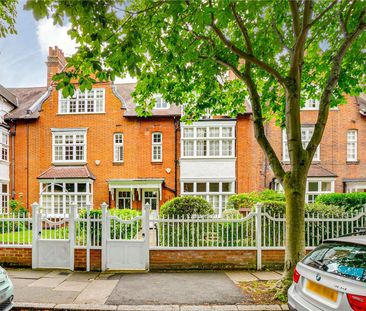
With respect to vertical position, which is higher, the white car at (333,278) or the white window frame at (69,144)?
the white window frame at (69,144)

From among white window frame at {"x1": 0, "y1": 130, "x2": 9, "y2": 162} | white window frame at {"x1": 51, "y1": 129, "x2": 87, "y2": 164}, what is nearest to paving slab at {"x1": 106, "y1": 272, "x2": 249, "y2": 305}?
white window frame at {"x1": 51, "y1": 129, "x2": 87, "y2": 164}

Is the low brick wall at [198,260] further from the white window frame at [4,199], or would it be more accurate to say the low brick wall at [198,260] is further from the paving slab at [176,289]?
the white window frame at [4,199]

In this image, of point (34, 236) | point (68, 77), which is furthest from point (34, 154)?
point (68, 77)

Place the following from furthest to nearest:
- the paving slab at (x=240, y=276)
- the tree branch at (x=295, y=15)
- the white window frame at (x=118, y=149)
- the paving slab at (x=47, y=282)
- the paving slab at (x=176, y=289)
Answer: the white window frame at (x=118, y=149)
the paving slab at (x=240, y=276)
the paving slab at (x=47, y=282)
the tree branch at (x=295, y=15)
the paving slab at (x=176, y=289)

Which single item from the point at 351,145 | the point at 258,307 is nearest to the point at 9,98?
the point at 258,307

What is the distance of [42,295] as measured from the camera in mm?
6102

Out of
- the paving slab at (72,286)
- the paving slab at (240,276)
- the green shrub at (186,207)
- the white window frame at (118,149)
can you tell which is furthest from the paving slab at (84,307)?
the white window frame at (118,149)

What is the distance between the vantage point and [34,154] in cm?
1878

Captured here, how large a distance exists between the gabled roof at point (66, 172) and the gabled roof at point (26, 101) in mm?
3722

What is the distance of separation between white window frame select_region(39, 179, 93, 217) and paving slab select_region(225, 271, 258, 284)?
42.0 ft

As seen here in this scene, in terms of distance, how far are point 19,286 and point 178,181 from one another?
1235cm

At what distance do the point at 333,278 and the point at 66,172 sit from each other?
1734 centimetres

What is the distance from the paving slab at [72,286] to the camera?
6462mm

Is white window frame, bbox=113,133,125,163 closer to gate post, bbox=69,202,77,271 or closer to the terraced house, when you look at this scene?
the terraced house
